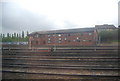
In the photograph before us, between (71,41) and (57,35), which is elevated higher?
(57,35)

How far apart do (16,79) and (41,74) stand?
1317mm

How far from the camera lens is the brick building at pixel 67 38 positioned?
2444 centimetres

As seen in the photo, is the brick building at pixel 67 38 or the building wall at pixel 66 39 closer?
the building wall at pixel 66 39

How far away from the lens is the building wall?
79.8ft

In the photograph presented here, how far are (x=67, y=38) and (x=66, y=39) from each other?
485mm

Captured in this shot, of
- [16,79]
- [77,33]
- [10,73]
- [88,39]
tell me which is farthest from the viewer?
[77,33]

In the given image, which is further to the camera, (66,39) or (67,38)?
(67,38)

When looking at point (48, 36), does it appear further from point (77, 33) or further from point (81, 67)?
point (81, 67)

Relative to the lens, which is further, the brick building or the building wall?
the brick building

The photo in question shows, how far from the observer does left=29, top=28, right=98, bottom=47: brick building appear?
24.4 metres

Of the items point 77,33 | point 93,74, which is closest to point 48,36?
point 77,33

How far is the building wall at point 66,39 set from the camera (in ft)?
79.8

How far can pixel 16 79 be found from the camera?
4.39 meters

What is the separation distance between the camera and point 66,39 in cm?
2709
